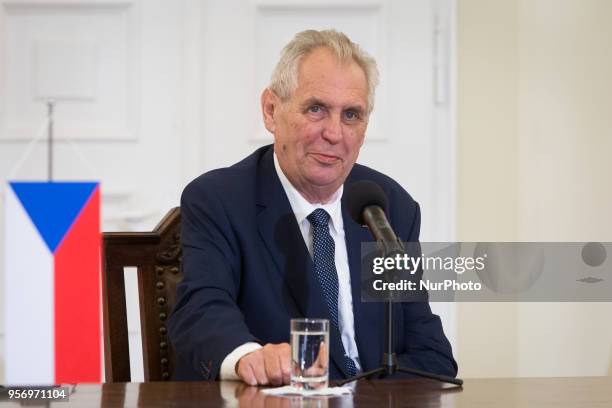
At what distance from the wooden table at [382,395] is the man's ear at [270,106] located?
83cm

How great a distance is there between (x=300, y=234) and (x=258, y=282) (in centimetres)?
15

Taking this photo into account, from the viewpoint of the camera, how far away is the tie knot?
2.26 meters

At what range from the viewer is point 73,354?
12.6 ft

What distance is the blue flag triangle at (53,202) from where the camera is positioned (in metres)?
3.75

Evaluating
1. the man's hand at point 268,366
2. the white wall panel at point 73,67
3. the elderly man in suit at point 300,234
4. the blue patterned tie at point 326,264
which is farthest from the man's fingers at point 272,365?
the white wall panel at point 73,67

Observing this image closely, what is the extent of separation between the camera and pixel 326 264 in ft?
7.18

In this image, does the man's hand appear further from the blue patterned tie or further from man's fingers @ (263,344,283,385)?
the blue patterned tie

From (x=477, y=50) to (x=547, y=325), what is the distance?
111 cm

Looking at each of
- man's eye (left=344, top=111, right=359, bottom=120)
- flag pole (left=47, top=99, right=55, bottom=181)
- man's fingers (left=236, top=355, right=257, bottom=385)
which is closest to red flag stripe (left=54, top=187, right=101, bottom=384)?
flag pole (left=47, top=99, right=55, bottom=181)

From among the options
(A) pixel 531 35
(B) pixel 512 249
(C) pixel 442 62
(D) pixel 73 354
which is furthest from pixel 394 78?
(D) pixel 73 354

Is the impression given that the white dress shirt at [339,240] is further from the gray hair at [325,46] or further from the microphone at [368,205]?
the microphone at [368,205]

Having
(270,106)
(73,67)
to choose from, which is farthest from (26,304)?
(270,106)

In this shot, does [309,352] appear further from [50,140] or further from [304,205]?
[50,140]

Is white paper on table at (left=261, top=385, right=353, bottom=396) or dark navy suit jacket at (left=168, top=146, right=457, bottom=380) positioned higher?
dark navy suit jacket at (left=168, top=146, right=457, bottom=380)
